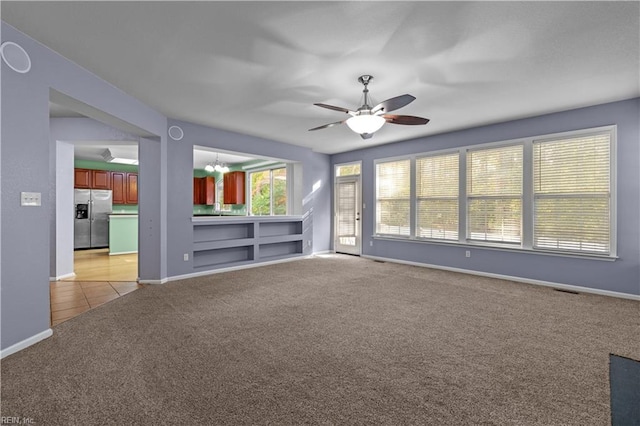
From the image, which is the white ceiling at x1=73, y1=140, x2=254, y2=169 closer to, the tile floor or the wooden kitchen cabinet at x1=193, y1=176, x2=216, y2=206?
the wooden kitchen cabinet at x1=193, y1=176, x2=216, y2=206

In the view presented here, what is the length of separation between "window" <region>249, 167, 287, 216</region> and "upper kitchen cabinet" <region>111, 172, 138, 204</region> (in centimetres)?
358

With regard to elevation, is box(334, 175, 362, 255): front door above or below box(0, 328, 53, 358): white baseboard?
above

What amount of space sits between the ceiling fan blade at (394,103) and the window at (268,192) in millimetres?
5714

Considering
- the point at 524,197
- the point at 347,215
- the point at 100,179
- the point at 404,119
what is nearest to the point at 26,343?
the point at 404,119

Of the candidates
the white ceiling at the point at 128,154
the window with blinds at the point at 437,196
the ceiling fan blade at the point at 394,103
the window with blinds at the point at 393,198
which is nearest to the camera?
the ceiling fan blade at the point at 394,103

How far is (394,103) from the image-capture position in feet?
9.89

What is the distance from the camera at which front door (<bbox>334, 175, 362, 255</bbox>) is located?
24.7ft

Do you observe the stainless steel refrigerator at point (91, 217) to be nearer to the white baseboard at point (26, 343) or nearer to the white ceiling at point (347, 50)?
the white ceiling at point (347, 50)

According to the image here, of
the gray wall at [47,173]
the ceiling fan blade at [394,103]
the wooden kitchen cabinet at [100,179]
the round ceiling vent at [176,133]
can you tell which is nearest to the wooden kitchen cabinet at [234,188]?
the wooden kitchen cabinet at [100,179]

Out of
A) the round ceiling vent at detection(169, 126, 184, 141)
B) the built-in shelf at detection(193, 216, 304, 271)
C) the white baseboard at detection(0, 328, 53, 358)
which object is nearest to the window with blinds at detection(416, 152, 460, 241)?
the built-in shelf at detection(193, 216, 304, 271)

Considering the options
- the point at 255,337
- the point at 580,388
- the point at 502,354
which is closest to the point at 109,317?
the point at 255,337

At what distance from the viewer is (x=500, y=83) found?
3.53 metres

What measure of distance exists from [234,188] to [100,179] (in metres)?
3.75

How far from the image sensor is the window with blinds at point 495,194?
496cm
